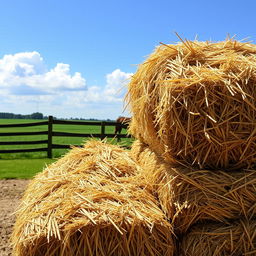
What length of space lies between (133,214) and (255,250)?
0.80 metres

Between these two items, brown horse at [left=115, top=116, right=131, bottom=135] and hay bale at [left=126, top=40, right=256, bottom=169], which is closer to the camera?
hay bale at [left=126, top=40, right=256, bottom=169]

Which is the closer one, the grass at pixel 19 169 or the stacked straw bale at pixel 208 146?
the stacked straw bale at pixel 208 146

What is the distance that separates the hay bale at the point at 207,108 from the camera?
6.59ft

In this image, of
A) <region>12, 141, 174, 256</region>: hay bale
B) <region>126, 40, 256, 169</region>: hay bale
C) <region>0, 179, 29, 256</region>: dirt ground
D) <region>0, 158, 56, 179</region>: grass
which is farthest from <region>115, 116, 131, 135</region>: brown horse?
<region>0, 158, 56, 179</region>: grass

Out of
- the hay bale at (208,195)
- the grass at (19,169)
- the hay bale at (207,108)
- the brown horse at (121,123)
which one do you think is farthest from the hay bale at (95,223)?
the grass at (19,169)

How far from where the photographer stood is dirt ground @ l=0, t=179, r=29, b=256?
337cm

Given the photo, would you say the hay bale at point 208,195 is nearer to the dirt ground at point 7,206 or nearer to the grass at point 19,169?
the dirt ground at point 7,206

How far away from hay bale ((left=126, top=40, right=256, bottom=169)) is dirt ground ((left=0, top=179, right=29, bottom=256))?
4.78 feet

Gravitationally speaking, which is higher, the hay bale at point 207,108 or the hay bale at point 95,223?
the hay bale at point 207,108

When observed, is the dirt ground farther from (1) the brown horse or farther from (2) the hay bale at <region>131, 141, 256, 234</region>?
(1) the brown horse

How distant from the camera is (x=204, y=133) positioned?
6.66 ft

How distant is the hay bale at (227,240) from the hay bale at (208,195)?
60mm

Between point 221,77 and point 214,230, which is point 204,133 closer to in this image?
point 221,77

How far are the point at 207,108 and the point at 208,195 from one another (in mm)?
555
